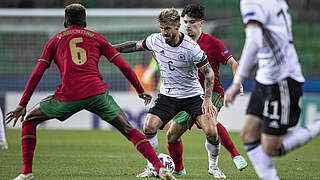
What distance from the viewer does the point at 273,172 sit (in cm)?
503

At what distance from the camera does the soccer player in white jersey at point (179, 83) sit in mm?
6809

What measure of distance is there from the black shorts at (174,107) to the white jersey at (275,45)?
6.20ft

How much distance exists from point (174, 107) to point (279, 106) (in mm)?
2206

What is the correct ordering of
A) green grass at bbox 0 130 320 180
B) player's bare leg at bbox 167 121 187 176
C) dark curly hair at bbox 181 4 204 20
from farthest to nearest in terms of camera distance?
dark curly hair at bbox 181 4 204 20 < player's bare leg at bbox 167 121 187 176 < green grass at bbox 0 130 320 180

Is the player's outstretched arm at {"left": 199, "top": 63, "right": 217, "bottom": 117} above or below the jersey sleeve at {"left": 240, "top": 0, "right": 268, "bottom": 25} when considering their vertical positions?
below

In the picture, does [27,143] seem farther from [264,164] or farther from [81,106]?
[264,164]

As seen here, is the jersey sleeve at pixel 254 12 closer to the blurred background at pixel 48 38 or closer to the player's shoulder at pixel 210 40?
the player's shoulder at pixel 210 40

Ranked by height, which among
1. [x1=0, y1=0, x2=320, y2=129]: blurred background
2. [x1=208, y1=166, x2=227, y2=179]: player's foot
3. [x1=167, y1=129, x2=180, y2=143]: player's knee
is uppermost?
[x1=167, y1=129, x2=180, y2=143]: player's knee

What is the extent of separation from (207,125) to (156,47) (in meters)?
1.18

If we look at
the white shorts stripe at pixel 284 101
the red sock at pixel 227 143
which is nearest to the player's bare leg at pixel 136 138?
the white shorts stripe at pixel 284 101

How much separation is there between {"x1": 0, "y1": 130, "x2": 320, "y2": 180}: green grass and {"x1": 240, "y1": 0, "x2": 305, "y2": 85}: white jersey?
2275 mm

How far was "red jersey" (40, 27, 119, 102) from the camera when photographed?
576 centimetres

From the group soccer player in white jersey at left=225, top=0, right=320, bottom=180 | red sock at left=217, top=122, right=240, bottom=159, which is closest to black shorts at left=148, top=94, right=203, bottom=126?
red sock at left=217, top=122, right=240, bottom=159

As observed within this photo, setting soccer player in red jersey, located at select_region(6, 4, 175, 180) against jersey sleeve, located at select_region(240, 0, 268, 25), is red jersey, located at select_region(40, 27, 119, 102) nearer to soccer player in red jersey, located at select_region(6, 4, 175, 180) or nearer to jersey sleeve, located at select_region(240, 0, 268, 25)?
soccer player in red jersey, located at select_region(6, 4, 175, 180)
